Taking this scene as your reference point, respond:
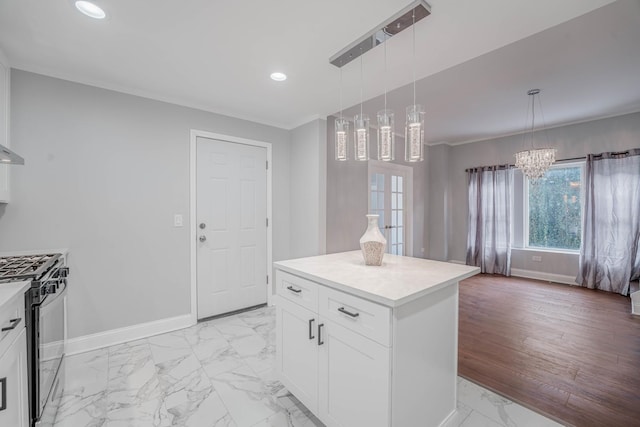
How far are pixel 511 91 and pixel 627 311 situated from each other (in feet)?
9.90

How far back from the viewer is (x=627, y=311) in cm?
334

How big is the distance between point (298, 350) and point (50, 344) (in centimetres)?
138

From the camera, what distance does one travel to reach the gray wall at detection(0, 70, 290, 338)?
2.24 meters

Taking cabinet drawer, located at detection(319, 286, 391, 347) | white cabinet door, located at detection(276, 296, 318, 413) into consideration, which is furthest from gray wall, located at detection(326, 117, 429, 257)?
cabinet drawer, located at detection(319, 286, 391, 347)

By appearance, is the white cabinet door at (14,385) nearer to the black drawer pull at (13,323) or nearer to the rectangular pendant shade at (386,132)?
the black drawer pull at (13,323)

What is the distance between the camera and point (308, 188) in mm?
3480

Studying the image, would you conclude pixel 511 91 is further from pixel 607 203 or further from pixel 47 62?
pixel 47 62

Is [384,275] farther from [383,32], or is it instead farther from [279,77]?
[279,77]

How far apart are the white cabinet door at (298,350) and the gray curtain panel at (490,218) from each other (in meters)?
4.82

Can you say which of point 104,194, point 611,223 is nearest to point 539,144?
point 611,223

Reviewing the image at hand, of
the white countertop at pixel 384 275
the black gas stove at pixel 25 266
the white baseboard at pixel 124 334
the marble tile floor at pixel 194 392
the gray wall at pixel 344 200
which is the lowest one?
the marble tile floor at pixel 194 392

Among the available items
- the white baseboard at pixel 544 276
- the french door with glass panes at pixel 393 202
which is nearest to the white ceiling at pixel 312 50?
the french door with glass panes at pixel 393 202

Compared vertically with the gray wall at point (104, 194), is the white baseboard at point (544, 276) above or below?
below

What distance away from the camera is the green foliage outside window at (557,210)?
4.54m
